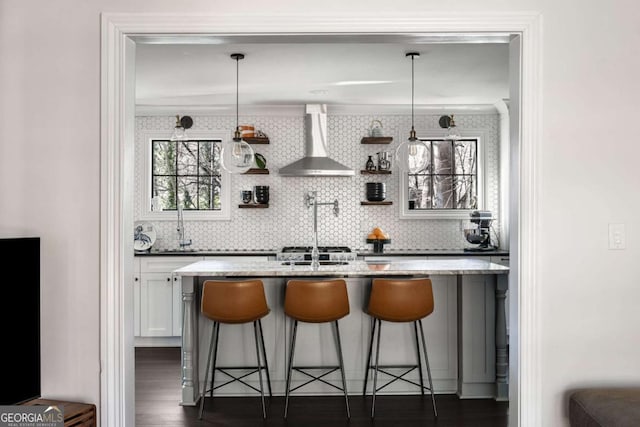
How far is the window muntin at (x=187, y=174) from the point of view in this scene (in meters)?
6.11

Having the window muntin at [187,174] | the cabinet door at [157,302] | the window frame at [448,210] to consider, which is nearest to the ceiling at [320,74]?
the window frame at [448,210]

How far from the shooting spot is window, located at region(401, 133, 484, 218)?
619 centimetres

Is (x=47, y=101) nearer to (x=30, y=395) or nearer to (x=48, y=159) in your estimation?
(x=48, y=159)

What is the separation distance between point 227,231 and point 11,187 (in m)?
3.90

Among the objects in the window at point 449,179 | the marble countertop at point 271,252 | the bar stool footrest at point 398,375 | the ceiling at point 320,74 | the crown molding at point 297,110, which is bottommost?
the bar stool footrest at point 398,375

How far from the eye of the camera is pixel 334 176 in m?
6.06

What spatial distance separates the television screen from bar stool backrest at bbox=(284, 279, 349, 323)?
1.74m

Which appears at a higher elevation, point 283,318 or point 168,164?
point 168,164

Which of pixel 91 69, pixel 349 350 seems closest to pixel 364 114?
pixel 349 350

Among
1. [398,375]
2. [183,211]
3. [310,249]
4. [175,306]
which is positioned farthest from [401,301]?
[183,211]

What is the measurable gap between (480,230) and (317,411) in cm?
316

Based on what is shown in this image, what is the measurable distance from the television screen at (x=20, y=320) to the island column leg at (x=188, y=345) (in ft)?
5.41

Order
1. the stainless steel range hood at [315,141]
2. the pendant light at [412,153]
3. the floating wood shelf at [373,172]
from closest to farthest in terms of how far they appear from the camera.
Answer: the pendant light at [412,153] < the stainless steel range hood at [315,141] < the floating wood shelf at [373,172]

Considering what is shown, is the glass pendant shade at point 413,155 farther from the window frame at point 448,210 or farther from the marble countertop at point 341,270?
the window frame at point 448,210
